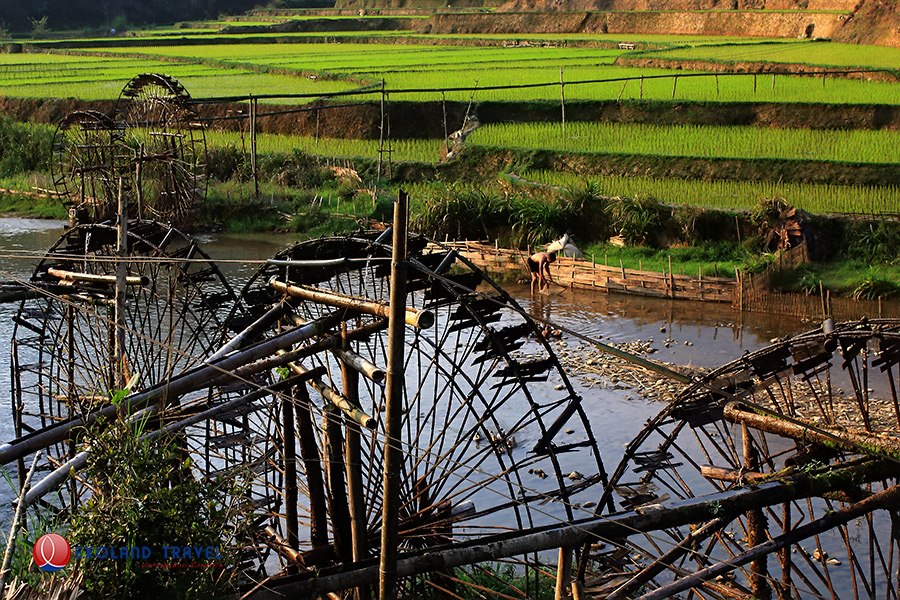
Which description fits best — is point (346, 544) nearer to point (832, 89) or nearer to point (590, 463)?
point (590, 463)

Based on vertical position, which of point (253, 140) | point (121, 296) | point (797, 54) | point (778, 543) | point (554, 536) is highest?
point (797, 54)

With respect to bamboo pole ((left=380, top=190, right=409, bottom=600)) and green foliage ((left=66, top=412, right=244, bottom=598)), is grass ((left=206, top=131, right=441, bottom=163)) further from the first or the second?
green foliage ((left=66, top=412, right=244, bottom=598))

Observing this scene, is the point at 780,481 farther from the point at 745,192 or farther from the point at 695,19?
the point at 695,19

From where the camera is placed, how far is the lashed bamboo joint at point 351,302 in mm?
5977

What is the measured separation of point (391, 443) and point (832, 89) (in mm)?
25231

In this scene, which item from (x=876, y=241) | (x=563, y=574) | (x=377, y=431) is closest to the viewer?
(x=563, y=574)

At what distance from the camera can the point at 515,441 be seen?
11.4m

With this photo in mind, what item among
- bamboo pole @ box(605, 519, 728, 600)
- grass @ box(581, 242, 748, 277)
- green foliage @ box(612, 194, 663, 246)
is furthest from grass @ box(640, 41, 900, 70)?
bamboo pole @ box(605, 519, 728, 600)

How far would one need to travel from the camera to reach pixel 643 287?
53.5 ft

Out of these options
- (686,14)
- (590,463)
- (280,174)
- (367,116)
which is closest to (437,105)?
(367,116)

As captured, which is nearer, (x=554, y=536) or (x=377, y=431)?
(x=554, y=536)

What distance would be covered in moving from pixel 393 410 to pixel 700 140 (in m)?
19.6

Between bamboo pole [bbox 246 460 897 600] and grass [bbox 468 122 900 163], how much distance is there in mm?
16106

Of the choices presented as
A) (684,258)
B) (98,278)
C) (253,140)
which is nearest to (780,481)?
(98,278)
